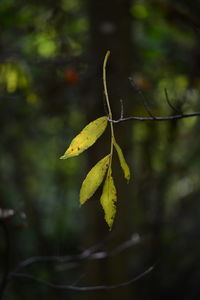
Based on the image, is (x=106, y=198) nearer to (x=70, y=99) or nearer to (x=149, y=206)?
(x=70, y=99)

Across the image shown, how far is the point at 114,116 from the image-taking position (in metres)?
2.82

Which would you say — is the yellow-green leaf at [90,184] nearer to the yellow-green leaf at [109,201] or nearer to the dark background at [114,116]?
the yellow-green leaf at [109,201]

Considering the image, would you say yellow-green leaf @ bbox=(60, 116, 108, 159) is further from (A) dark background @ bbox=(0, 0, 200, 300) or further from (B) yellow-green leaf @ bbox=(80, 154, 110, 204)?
(A) dark background @ bbox=(0, 0, 200, 300)

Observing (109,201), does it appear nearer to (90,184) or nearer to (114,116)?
(90,184)

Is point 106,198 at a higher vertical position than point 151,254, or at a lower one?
higher

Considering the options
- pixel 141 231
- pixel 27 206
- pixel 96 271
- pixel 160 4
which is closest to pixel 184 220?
pixel 141 231

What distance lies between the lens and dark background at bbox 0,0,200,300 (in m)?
2.83

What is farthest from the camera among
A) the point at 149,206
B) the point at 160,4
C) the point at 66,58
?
the point at 149,206

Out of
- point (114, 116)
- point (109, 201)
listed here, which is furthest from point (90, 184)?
point (114, 116)

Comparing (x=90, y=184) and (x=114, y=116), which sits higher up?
(x=90, y=184)

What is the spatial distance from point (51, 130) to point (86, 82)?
1.24 m

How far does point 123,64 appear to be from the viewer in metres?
2.91

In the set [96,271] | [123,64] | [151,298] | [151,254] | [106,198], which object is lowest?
[151,298]

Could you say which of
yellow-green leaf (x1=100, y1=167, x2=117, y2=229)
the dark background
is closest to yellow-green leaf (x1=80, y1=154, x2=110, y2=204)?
yellow-green leaf (x1=100, y1=167, x2=117, y2=229)
